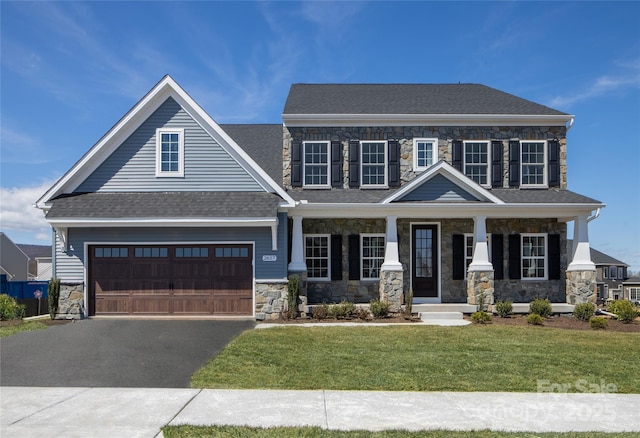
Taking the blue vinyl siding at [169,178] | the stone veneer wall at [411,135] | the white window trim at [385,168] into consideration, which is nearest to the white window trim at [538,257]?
the stone veneer wall at [411,135]

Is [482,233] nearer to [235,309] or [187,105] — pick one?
[235,309]

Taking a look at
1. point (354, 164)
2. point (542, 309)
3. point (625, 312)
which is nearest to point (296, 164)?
point (354, 164)

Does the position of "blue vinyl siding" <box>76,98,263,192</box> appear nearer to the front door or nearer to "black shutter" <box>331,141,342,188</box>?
"black shutter" <box>331,141,342,188</box>

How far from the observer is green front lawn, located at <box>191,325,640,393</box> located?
308 inches

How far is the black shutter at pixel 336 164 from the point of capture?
1739cm

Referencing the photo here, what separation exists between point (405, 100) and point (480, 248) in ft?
21.7

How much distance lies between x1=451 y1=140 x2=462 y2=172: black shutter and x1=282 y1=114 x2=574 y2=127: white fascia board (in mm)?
729

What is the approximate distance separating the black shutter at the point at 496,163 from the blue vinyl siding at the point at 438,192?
221 cm

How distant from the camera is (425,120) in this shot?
1739 cm

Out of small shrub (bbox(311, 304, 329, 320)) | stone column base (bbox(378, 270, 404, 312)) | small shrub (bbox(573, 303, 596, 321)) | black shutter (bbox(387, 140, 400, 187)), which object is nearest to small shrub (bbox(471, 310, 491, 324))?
stone column base (bbox(378, 270, 404, 312))

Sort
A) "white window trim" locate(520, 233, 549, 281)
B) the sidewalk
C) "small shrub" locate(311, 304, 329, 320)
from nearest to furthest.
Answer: the sidewalk → "small shrub" locate(311, 304, 329, 320) → "white window trim" locate(520, 233, 549, 281)

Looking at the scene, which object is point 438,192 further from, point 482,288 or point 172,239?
point 172,239

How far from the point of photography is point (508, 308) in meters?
15.2

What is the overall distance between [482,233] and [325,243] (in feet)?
17.7
